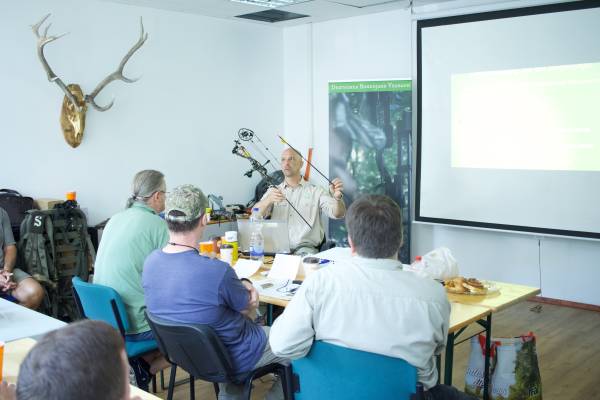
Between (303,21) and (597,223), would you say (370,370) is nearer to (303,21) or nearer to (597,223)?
(597,223)

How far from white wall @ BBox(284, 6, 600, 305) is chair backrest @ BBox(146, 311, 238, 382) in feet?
12.0

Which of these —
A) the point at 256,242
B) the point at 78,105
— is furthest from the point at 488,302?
the point at 78,105

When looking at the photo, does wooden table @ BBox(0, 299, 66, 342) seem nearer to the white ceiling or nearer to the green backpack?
the green backpack

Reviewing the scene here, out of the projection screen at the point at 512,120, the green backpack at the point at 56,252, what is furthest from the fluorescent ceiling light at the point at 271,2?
the green backpack at the point at 56,252

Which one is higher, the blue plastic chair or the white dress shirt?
the white dress shirt

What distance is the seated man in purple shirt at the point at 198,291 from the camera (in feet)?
8.30

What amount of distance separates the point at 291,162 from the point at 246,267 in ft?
4.94

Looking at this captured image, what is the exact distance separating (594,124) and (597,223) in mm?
760

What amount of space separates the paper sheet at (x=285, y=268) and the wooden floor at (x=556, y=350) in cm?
76

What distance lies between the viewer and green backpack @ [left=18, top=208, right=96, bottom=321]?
4508 millimetres

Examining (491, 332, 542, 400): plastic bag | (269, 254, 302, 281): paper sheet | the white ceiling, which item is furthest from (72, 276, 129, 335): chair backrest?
the white ceiling

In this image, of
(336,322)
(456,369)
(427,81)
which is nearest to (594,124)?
(427,81)

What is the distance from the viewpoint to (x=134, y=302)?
10.2ft

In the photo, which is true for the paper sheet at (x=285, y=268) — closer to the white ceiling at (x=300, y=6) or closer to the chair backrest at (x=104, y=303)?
the chair backrest at (x=104, y=303)
